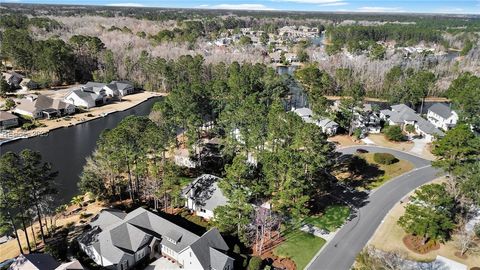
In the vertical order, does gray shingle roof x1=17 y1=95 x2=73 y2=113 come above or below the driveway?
above

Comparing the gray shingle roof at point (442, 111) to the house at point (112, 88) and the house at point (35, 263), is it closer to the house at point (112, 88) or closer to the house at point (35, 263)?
the house at point (35, 263)

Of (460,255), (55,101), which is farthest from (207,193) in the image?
(55,101)

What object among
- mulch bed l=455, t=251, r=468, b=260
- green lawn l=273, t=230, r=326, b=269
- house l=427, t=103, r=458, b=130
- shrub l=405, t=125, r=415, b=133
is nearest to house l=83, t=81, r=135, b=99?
shrub l=405, t=125, r=415, b=133

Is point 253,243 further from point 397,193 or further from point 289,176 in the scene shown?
point 397,193

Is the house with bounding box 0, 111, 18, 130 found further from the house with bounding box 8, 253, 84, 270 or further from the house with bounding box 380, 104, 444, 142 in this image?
the house with bounding box 380, 104, 444, 142

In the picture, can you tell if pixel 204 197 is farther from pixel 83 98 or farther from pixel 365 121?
pixel 83 98

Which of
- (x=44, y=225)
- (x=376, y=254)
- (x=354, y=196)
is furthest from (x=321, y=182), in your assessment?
(x=44, y=225)
